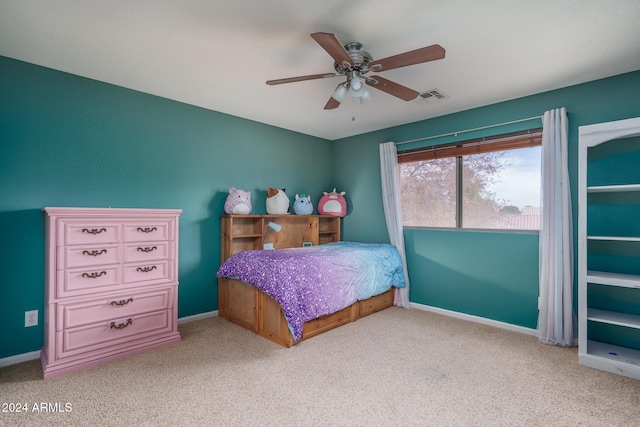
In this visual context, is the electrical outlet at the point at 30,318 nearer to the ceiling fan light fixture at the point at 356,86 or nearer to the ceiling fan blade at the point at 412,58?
the ceiling fan light fixture at the point at 356,86

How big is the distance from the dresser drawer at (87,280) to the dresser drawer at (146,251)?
0.12 m

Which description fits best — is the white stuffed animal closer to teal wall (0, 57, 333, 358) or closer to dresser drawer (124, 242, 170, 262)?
teal wall (0, 57, 333, 358)

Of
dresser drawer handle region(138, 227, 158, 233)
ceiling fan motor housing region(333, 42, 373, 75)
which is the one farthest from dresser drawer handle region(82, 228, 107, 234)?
ceiling fan motor housing region(333, 42, 373, 75)

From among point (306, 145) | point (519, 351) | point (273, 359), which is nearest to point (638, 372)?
point (519, 351)

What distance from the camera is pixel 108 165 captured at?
2.84 meters

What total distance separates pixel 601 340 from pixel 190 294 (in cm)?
387

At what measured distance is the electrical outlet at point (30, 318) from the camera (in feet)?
8.08

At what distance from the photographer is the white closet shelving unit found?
91.0 inches

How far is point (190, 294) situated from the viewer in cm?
338

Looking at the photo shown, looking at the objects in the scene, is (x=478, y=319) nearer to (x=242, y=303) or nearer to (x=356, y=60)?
(x=242, y=303)

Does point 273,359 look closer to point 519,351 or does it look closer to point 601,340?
point 519,351

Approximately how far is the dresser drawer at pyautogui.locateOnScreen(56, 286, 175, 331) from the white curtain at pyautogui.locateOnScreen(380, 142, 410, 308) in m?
2.58

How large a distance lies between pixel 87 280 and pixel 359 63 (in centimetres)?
255

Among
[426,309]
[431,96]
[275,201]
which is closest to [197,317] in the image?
[275,201]
